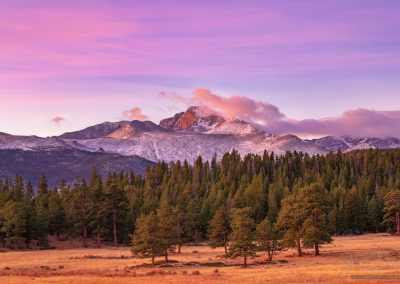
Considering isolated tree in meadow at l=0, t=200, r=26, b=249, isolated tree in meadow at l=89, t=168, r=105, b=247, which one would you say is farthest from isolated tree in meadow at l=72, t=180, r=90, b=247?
isolated tree in meadow at l=0, t=200, r=26, b=249

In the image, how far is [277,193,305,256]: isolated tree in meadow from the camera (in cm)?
9100

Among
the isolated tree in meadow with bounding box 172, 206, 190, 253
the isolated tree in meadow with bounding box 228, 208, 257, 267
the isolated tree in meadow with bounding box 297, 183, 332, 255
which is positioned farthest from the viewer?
the isolated tree in meadow with bounding box 172, 206, 190, 253

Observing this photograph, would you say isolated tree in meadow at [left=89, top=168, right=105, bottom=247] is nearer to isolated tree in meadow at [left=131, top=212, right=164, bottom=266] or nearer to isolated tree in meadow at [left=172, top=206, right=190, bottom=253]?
isolated tree in meadow at [left=172, top=206, right=190, bottom=253]

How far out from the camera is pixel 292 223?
93.7 metres

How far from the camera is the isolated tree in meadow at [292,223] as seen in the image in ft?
299

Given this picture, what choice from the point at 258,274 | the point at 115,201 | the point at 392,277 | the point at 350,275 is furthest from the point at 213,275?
the point at 115,201

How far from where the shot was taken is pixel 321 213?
94000 millimetres

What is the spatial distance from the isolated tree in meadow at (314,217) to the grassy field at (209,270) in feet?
7.96

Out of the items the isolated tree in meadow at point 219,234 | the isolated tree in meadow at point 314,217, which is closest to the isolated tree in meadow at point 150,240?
the isolated tree in meadow at point 219,234

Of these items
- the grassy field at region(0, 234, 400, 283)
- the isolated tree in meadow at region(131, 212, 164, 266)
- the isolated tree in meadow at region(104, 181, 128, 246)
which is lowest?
the grassy field at region(0, 234, 400, 283)

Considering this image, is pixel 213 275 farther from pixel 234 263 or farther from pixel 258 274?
pixel 234 263

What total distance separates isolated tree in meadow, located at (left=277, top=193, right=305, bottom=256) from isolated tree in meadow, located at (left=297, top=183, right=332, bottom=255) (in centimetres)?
73

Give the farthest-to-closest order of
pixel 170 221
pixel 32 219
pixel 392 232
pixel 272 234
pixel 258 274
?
1. pixel 392 232
2. pixel 32 219
3. pixel 170 221
4. pixel 272 234
5. pixel 258 274

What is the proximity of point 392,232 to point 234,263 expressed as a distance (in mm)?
83233
